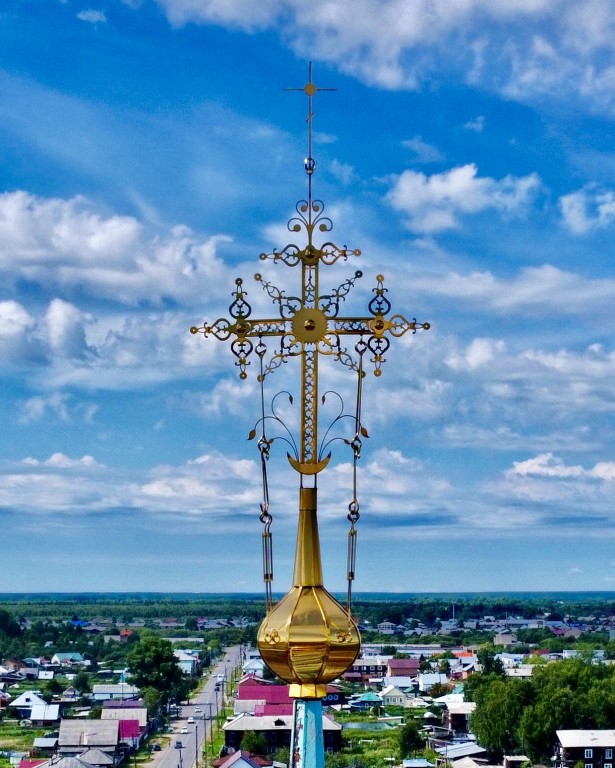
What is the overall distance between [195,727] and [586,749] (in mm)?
20765

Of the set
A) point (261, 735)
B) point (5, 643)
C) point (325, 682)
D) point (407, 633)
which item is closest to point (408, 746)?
point (261, 735)

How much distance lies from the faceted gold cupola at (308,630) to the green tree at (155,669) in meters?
71.7

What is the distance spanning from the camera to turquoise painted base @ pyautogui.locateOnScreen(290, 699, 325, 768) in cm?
583

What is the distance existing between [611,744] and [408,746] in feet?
28.4

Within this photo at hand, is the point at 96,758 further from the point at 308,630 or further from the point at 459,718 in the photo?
the point at 308,630

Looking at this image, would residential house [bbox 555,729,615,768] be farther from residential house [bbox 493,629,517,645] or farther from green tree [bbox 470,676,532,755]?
residential house [bbox 493,629,517,645]

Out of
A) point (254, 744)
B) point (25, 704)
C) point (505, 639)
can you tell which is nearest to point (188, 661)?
point (25, 704)

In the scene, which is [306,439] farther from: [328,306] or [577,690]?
[577,690]

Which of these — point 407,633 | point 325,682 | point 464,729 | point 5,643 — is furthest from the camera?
point 407,633

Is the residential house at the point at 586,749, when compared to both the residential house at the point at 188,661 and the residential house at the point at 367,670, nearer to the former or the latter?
the residential house at the point at 367,670

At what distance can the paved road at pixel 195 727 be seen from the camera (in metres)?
54.7

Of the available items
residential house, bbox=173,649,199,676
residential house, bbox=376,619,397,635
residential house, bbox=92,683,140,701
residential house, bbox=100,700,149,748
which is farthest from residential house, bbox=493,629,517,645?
residential house, bbox=100,700,149,748

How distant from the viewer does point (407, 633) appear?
144m

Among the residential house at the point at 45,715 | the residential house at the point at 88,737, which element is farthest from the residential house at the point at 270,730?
the residential house at the point at 45,715
